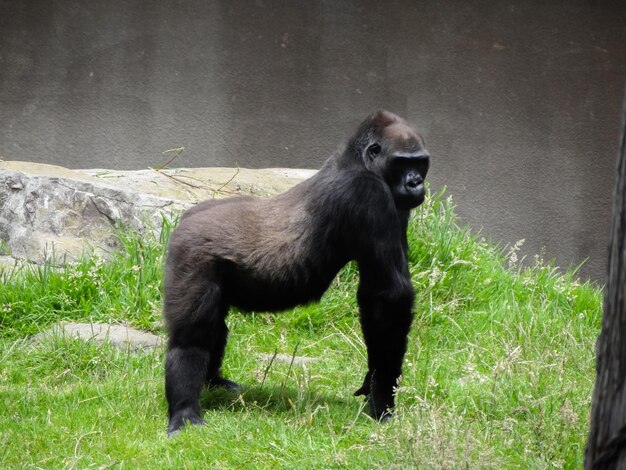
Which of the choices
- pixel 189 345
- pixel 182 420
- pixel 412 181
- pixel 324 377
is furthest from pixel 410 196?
pixel 182 420

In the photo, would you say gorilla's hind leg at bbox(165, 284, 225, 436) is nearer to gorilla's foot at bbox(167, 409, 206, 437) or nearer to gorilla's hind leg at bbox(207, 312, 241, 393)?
gorilla's foot at bbox(167, 409, 206, 437)

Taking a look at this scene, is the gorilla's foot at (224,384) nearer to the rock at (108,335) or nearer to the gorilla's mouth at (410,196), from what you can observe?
the rock at (108,335)

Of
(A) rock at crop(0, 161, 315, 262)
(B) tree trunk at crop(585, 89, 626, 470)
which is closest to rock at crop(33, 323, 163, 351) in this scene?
(A) rock at crop(0, 161, 315, 262)

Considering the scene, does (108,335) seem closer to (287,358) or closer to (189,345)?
(287,358)

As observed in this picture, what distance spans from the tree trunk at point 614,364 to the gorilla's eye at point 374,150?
7.64ft

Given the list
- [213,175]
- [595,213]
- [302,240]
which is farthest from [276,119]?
[302,240]

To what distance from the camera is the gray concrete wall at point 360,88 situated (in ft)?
24.5

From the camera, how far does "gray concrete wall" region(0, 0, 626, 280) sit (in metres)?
7.48

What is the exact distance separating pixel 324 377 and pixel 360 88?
3989mm

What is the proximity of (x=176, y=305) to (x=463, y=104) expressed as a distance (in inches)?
180

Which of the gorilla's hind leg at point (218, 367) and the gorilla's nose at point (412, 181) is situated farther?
the gorilla's hind leg at point (218, 367)

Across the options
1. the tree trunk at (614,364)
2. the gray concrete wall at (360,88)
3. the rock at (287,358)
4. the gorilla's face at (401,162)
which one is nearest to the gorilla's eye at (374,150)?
the gorilla's face at (401,162)

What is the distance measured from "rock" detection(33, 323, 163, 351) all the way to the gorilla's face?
150cm

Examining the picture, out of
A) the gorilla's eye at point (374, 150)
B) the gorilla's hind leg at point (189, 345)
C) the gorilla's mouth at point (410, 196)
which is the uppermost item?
the gorilla's eye at point (374, 150)
